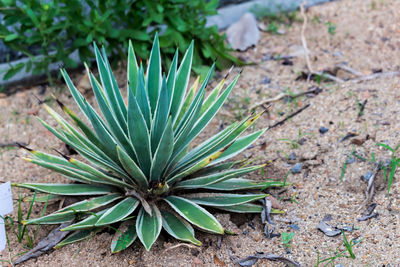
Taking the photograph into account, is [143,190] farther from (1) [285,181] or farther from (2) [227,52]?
(2) [227,52]

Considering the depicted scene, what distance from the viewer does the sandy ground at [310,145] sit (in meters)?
2.22

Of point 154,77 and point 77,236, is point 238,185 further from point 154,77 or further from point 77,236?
point 77,236

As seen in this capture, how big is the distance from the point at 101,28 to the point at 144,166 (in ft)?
4.94

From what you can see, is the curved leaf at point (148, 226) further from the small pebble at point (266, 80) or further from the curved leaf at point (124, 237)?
the small pebble at point (266, 80)

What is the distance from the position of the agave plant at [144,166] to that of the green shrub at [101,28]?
1.10 meters

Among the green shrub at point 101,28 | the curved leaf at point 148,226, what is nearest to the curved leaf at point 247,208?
the curved leaf at point 148,226

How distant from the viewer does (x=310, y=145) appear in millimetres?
2975

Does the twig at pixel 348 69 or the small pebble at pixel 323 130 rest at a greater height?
the small pebble at pixel 323 130

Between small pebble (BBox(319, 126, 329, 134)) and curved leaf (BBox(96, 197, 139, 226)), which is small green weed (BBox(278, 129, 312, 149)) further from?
curved leaf (BBox(96, 197, 139, 226))

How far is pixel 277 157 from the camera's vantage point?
292 cm

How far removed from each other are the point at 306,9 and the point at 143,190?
3.25 m

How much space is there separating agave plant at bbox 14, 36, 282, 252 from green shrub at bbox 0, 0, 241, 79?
1.10m

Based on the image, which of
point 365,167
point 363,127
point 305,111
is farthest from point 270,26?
point 365,167

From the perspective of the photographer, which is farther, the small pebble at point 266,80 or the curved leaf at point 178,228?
the small pebble at point 266,80
